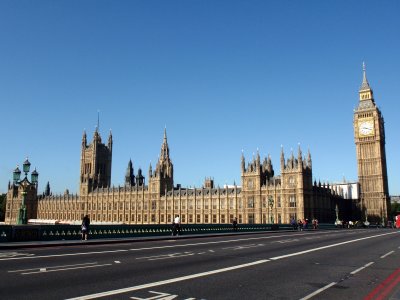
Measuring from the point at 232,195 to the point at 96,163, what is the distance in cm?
6914

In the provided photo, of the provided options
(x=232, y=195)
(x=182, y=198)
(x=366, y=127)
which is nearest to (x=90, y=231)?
(x=232, y=195)

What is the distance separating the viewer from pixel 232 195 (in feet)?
316

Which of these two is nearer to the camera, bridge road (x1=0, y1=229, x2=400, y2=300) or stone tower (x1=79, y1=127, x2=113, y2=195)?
bridge road (x1=0, y1=229, x2=400, y2=300)

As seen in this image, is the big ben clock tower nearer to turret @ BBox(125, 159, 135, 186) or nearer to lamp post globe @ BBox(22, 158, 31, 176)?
turret @ BBox(125, 159, 135, 186)

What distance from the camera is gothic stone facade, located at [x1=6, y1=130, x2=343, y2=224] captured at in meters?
87.1

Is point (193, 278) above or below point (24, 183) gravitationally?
below

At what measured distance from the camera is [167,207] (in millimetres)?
108812

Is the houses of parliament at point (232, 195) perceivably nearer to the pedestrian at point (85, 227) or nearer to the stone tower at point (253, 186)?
the stone tower at point (253, 186)

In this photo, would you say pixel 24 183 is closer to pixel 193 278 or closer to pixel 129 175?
pixel 193 278

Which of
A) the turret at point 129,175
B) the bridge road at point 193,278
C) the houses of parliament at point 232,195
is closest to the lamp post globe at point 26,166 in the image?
the bridge road at point 193,278

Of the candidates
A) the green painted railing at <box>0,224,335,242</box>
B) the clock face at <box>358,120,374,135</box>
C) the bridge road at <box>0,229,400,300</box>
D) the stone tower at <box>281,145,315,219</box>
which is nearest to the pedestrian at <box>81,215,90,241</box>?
the green painted railing at <box>0,224,335,242</box>

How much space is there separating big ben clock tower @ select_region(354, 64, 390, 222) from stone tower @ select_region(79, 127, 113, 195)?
89875mm

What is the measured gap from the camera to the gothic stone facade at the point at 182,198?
3428 inches

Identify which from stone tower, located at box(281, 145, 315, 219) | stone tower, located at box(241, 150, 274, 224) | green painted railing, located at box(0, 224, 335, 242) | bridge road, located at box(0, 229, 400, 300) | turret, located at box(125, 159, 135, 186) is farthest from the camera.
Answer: turret, located at box(125, 159, 135, 186)
